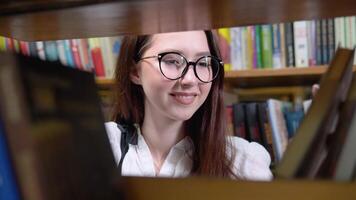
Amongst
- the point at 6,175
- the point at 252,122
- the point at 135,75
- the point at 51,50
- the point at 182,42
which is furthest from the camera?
the point at 51,50

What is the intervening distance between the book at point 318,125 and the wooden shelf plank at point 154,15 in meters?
0.09

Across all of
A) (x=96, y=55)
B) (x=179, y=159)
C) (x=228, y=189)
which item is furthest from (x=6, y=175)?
(x=96, y=55)

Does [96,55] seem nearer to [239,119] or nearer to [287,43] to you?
[239,119]

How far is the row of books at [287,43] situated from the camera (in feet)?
4.91

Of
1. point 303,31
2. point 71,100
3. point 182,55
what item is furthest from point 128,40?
point 71,100

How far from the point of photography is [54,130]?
374 millimetres

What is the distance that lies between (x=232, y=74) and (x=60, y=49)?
0.76m

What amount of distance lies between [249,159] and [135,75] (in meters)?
0.46

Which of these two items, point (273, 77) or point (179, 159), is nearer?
point (179, 159)

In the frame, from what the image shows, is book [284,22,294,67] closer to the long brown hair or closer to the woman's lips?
the long brown hair

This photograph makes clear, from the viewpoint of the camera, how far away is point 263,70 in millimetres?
1505

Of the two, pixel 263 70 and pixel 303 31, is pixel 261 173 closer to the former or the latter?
pixel 263 70

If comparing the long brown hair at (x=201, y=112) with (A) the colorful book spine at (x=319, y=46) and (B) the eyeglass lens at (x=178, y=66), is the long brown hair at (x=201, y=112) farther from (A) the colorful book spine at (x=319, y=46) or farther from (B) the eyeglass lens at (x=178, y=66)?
(A) the colorful book spine at (x=319, y=46)

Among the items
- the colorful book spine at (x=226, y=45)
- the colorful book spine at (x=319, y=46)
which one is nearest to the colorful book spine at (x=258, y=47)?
the colorful book spine at (x=226, y=45)
